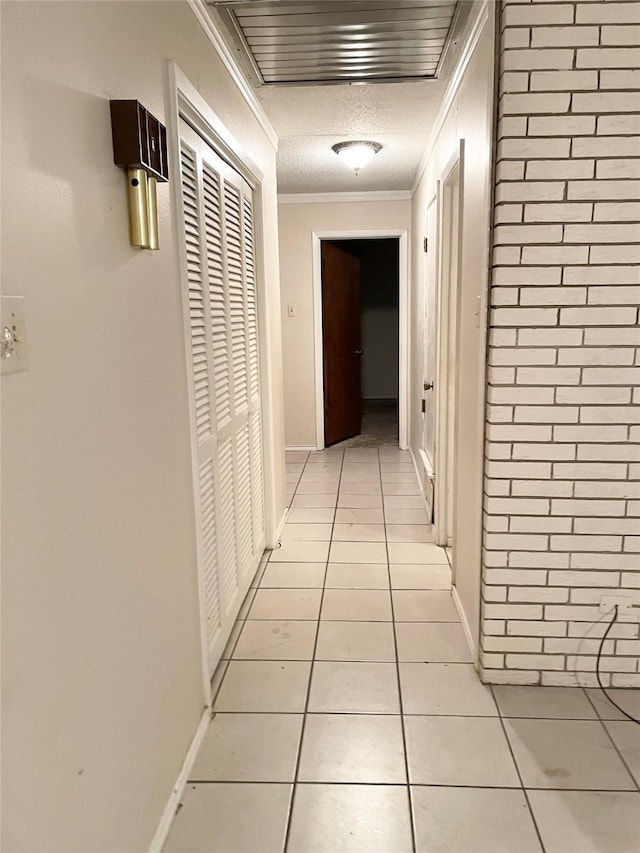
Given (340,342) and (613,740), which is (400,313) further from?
(613,740)

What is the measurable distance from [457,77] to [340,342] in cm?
345

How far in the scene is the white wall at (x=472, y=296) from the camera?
1950 mm

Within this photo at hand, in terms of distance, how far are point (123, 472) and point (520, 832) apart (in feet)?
4.42

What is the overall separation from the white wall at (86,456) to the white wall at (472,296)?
100 centimetres

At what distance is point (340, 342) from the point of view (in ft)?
19.2

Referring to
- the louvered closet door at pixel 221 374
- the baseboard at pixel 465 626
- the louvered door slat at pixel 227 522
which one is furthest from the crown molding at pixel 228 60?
the baseboard at pixel 465 626

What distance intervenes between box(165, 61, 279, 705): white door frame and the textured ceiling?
0.37m

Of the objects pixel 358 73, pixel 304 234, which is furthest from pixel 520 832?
pixel 304 234

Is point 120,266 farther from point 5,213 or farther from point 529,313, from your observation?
point 529,313

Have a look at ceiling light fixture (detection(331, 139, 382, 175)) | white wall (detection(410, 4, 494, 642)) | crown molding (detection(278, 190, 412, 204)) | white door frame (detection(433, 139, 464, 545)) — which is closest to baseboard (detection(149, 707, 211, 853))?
white wall (detection(410, 4, 494, 642))

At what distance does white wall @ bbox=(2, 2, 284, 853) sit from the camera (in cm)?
86

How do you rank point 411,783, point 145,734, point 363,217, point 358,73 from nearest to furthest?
point 145,734 < point 411,783 < point 358,73 < point 363,217

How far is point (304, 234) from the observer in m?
5.38

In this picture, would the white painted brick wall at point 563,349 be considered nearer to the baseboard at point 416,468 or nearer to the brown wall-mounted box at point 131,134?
the brown wall-mounted box at point 131,134
